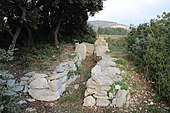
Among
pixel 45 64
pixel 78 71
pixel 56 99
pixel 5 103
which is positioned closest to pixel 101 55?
pixel 78 71

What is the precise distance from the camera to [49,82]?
7234 millimetres

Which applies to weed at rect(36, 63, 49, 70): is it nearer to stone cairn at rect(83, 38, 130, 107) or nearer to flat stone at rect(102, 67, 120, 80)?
stone cairn at rect(83, 38, 130, 107)

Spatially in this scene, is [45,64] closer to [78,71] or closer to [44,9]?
[78,71]

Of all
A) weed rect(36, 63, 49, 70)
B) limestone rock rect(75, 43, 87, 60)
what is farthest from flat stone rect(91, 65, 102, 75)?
limestone rock rect(75, 43, 87, 60)

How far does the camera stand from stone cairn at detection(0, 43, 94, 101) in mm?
7121

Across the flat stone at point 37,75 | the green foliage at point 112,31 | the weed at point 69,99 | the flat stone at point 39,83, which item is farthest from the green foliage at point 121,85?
the green foliage at point 112,31

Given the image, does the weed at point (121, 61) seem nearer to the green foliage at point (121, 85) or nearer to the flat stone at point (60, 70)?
the green foliage at point (121, 85)

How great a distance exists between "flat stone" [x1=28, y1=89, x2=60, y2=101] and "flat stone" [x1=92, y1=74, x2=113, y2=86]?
38.7 inches

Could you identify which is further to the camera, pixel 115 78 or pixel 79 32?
pixel 79 32

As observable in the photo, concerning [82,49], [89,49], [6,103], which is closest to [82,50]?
[82,49]

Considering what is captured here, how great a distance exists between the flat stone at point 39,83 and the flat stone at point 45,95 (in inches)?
4.7

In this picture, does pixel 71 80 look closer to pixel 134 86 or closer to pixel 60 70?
pixel 60 70

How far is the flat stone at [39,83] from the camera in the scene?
7195mm

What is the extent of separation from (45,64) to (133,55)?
2.39 metres
